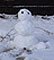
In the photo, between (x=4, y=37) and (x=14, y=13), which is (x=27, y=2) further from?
(x=4, y=37)

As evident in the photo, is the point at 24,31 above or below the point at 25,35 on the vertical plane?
above

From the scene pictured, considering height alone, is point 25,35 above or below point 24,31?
below

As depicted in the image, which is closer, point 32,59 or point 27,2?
point 32,59

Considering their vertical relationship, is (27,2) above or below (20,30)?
above

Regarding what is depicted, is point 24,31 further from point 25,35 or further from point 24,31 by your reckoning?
point 25,35

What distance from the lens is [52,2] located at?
8.04m

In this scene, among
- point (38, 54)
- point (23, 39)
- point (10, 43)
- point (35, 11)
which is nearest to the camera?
point (38, 54)

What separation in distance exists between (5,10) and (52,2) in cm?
260

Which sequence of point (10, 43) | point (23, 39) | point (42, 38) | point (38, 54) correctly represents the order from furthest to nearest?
1. point (42, 38)
2. point (10, 43)
3. point (23, 39)
4. point (38, 54)

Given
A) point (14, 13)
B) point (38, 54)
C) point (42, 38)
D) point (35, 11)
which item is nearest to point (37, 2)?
point (35, 11)

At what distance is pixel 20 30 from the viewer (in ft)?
11.1

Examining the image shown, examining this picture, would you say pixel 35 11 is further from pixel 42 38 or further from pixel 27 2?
pixel 42 38

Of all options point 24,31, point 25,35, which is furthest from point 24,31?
point 25,35

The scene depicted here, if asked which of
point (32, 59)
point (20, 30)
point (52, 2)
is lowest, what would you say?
point (32, 59)
